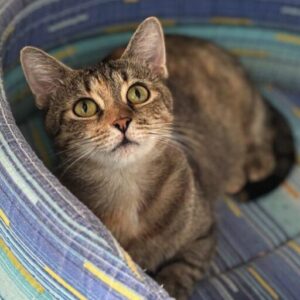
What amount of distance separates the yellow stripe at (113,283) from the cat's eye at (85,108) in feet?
1.29

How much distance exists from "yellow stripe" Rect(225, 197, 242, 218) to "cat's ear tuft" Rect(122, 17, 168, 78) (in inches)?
25.7

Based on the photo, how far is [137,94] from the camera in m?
1.33

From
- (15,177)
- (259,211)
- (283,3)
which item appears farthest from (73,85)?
(283,3)

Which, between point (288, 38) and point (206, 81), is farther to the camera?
point (288, 38)

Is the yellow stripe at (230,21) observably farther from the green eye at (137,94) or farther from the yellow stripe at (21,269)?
the yellow stripe at (21,269)

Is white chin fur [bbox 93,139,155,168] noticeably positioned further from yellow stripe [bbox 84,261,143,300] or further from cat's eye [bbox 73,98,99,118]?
yellow stripe [bbox 84,261,143,300]

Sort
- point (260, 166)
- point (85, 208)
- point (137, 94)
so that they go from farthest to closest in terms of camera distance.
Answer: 1. point (260, 166)
2. point (137, 94)
3. point (85, 208)

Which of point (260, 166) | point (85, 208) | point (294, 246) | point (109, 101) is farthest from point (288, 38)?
point (85, 208)

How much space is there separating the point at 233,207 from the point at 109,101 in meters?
0.82

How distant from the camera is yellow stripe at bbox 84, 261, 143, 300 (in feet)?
3.27

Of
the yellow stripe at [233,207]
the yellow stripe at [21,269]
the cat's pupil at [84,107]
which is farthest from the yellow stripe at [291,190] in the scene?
the yellow stripe at [21,269]

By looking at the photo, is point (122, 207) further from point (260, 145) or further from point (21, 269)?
point (260, 145)

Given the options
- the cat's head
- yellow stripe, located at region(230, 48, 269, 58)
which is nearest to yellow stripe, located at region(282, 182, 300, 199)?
yellow stripe, located at region(230, 48, 269, 58)

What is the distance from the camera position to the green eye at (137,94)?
131 centimetres
